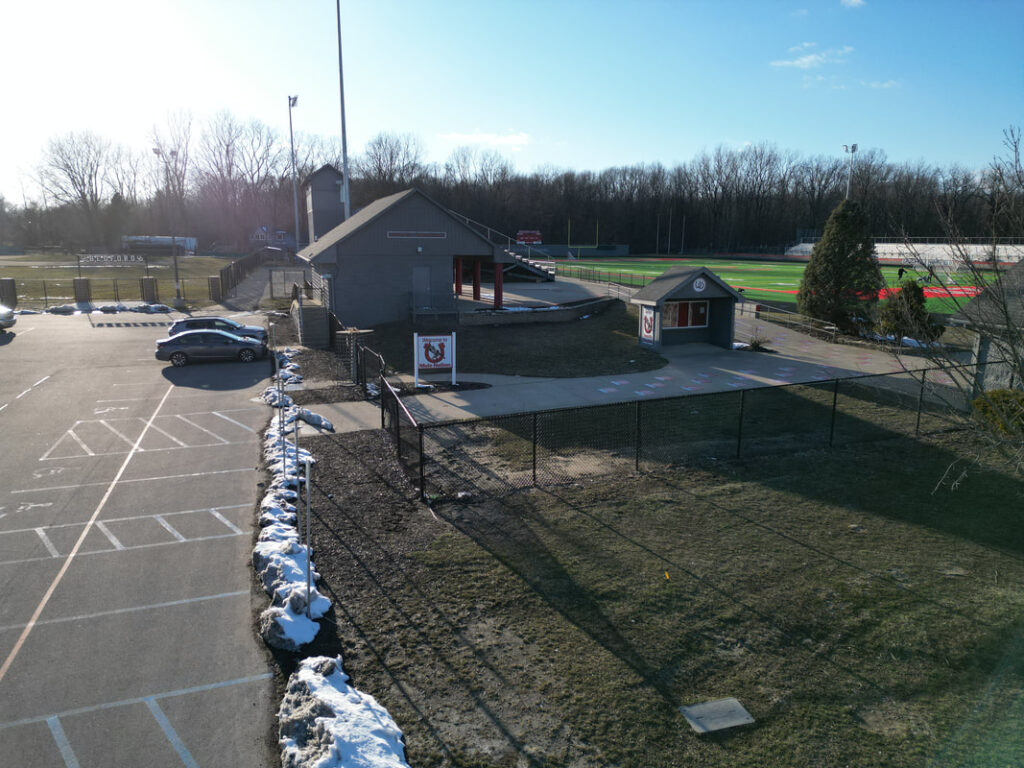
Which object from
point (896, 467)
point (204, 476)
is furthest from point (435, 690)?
point (896, 467)

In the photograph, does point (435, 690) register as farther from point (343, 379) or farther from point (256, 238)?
point (256, 238)

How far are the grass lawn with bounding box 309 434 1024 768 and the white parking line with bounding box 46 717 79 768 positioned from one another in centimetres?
278

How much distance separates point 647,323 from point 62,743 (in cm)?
2486

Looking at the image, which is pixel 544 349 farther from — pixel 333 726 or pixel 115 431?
pixel 333 726

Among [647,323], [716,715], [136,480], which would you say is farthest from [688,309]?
[716,715]

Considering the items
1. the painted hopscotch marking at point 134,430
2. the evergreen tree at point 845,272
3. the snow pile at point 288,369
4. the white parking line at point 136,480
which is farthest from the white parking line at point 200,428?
the evergreen tree at point 845,272

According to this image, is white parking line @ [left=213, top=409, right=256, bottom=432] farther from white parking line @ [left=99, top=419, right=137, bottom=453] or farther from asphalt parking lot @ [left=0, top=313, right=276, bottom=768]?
white parking line @ [left=99, top=419, right=137, bottom=453]

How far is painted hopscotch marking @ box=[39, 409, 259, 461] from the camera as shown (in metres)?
16.0

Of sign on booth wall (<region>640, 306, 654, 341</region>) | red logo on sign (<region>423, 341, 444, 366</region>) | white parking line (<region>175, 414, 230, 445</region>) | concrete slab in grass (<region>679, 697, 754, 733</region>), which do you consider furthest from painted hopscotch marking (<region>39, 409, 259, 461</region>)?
sign on booth wall (<region>640, 306, 654, 341</region>)

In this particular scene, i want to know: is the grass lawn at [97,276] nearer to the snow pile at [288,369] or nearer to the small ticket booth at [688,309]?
the snow pile at [288,369]

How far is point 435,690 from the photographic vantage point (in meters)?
7.43

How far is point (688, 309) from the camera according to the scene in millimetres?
28641

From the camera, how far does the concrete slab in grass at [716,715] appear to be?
681 centimetres

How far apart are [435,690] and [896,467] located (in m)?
12.0
